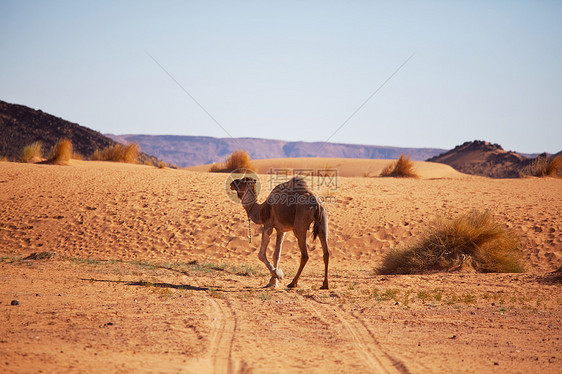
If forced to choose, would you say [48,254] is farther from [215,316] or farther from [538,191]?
[538,191]

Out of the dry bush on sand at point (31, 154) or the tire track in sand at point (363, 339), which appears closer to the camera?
the tire track in sand at point (363, 339)

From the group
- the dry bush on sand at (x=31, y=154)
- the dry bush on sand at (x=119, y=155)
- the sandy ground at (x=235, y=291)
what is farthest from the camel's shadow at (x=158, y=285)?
the dry bush on sand at (x=119, y=155)

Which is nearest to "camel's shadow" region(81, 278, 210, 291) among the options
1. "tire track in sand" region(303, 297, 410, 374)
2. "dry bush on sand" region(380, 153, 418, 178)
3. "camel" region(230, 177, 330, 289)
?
"camel" region(230, 177, 330, 289)

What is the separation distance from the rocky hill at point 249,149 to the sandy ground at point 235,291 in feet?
440

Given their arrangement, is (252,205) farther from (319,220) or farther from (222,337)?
(222,337)

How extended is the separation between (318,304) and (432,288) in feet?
9.40

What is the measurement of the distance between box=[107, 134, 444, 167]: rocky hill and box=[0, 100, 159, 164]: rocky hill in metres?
98.2

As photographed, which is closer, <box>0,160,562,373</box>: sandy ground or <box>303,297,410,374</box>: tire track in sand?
<box>303,297,410,374</box>: tire track in sand

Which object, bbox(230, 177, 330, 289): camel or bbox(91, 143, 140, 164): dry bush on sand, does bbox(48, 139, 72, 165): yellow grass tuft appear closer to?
bbox(91, 143, 140, 164): dry bush on sand

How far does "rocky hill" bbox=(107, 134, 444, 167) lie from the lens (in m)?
159

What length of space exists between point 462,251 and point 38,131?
150 feet

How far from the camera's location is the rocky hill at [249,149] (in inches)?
6245

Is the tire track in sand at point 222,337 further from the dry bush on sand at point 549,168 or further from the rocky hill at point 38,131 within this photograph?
the rocky hill at point 38,131

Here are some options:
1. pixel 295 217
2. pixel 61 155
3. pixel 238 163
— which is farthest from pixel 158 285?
pixel 61 155
